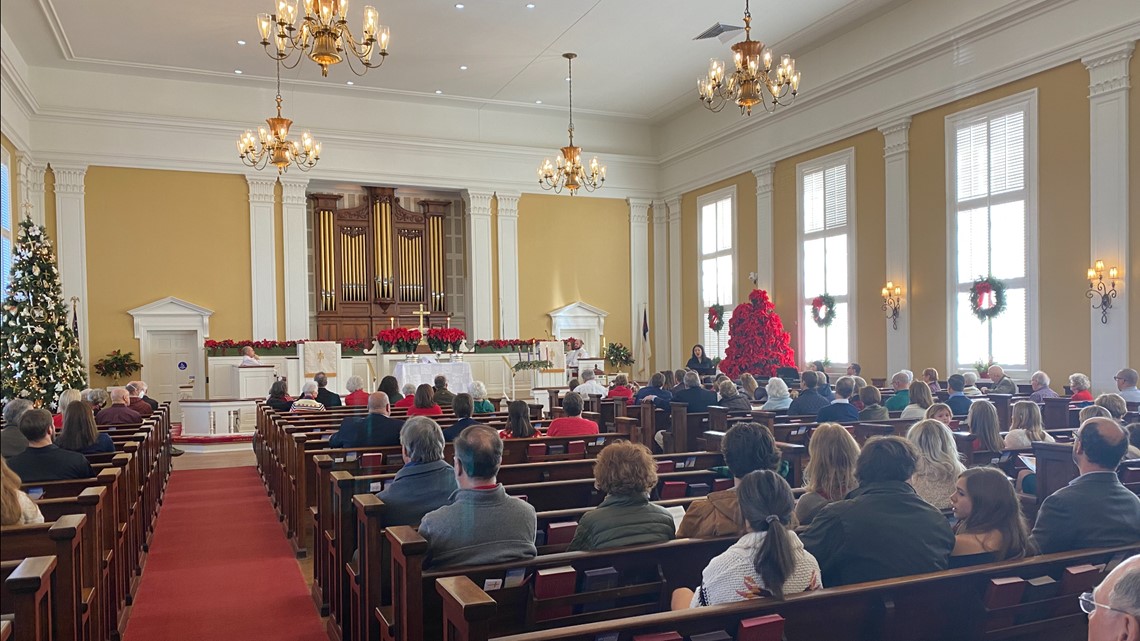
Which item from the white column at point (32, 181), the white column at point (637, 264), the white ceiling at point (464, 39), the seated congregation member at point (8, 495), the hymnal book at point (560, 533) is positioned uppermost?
the white ceiling at point (464, 39)

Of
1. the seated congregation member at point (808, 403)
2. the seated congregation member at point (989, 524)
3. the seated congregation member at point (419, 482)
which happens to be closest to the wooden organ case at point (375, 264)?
the seated congregation member at point (808, 403)

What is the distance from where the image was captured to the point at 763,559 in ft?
7.12

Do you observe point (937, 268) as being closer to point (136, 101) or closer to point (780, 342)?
point (780, 342)

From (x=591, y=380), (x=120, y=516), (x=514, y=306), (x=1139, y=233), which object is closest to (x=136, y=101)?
(x=514, y=306)

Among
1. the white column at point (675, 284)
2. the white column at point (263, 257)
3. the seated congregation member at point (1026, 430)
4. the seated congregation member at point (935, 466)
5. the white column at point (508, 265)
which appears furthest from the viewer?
the white column at point (675, 284)

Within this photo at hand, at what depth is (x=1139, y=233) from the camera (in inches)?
373

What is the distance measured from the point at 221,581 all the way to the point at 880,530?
4009 millimetres

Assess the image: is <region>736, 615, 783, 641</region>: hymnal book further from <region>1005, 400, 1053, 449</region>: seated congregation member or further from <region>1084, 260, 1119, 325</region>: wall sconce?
<region>1084, 260, 1119, 325</region>: wall sconce

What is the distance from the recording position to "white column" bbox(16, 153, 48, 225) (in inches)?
526

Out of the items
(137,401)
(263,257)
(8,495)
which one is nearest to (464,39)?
(263,257)

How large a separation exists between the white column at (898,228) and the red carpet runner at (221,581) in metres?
9.25

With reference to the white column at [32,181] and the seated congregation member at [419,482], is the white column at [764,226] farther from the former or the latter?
the seated congregation member at [419,482]

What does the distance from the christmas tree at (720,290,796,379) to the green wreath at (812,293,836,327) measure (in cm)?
83

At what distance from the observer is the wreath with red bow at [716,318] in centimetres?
1709
